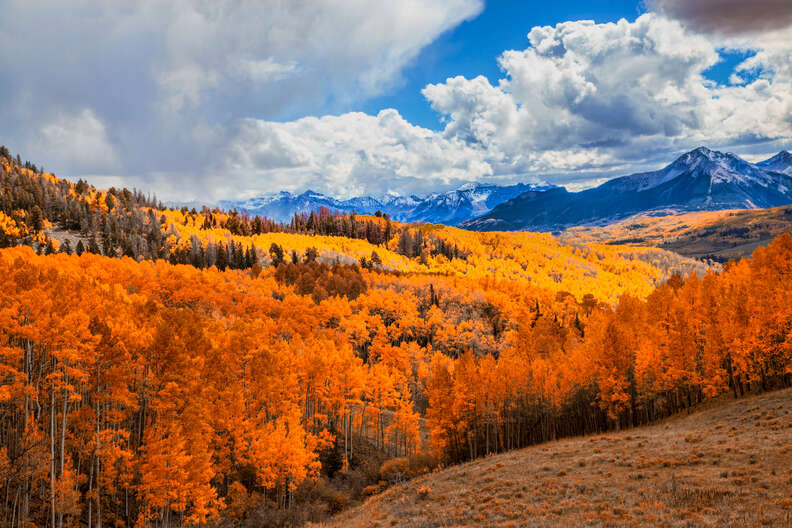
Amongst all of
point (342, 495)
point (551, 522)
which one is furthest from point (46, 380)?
point (551, 522)

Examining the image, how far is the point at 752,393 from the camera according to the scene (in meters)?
49.6

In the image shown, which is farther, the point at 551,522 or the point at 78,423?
the point at 78,423

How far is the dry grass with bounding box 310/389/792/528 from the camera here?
63.4ft

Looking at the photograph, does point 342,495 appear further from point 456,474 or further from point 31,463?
point 31,463

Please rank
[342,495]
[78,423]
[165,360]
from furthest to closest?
1. [342,495]
2. [165,360]
3. [78,423]

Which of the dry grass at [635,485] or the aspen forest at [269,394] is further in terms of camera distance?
the aspen forest at [269,394]

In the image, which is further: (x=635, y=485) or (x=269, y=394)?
(x=269, y=394)

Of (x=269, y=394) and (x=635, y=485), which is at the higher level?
(x=269, y=394)

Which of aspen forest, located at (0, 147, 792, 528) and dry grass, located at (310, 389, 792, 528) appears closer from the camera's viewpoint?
dry grass, located at (310, 389, 792, 528)

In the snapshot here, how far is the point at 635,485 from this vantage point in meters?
24.3

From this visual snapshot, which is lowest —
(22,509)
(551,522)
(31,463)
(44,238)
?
(22,509)

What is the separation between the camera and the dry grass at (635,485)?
19328mm

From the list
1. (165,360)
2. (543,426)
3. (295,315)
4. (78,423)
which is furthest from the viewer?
(295,315)

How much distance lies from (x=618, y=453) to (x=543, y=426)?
33517 mm
